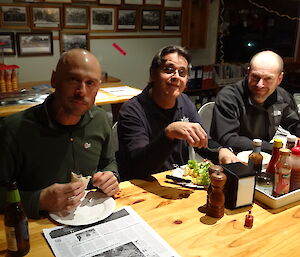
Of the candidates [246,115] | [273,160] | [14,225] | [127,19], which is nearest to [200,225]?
[273,160]

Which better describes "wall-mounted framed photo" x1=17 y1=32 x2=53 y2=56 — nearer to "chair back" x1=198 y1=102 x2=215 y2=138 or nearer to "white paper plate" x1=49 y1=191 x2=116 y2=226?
"chair back" x1=198 y1=102 x2=215 y2=138

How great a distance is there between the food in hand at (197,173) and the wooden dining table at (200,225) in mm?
61

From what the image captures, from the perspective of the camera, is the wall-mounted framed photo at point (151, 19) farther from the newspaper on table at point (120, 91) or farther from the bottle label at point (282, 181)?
the bottle label at point (282, 181)

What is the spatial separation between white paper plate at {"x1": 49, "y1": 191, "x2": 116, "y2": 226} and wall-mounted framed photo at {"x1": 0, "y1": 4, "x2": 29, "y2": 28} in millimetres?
2784

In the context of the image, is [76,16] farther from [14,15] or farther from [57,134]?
[57,134]

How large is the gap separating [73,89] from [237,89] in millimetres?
1370

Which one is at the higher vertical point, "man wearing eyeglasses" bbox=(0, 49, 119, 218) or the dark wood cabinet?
the dark wood cabinet

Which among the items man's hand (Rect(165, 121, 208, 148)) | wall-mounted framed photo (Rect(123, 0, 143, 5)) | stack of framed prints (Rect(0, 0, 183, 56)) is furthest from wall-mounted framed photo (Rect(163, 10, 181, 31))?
man's hand (Rect(165, 121, 208, 148))

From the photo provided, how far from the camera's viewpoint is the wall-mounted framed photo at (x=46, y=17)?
3582 millimetres

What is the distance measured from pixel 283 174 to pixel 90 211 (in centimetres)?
73

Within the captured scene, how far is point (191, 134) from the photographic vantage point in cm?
134

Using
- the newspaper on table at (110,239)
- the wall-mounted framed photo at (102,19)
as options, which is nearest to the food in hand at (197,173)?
the newspaper on table at (110,239)

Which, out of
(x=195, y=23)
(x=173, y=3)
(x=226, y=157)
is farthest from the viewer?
(x=195, y=23)

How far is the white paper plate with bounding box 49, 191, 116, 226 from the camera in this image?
3.72 ft
